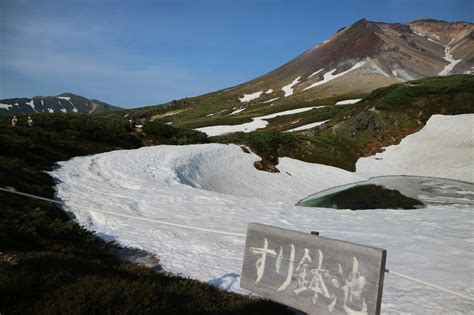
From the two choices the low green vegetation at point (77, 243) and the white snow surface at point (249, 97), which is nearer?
the low green vegetation at point (77, 243)

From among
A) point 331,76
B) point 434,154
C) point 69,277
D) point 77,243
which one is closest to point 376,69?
point 331,76

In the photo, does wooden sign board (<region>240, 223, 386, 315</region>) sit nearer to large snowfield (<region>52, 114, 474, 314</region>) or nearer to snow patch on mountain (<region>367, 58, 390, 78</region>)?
large snowfield (<region>52, 114, 474, 314</region>)

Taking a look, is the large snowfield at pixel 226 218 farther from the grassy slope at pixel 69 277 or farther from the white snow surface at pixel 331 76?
the white snow surface at pixel 331 76

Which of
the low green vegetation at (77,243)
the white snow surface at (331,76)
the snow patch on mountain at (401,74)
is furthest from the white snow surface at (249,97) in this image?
the low green vegetation at (77,243)

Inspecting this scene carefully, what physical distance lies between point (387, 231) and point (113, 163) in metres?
16.1

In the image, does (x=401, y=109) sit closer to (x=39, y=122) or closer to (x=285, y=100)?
(x=39, y=122)

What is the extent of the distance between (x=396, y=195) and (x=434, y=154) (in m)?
20.7

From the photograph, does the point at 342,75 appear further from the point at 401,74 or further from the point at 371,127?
the point at 371,127

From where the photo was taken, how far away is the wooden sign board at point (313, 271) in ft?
14.2

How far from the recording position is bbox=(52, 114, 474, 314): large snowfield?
1038 centimetres

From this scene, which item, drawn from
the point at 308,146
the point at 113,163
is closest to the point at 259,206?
the point at 113,163

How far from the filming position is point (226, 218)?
1608 centimetres

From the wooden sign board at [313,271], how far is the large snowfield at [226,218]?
6.91 feet

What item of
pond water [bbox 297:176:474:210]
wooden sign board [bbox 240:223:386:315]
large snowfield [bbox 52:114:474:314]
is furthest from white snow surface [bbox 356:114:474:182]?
wooden sign board [bbox 240:223:386:315]
